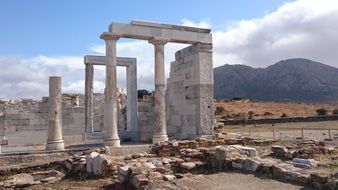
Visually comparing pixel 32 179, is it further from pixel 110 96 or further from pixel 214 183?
pixel 214 183

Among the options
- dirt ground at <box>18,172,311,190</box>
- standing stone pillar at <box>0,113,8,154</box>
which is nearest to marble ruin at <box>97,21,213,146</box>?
dirt ground at <box>18,172,311,190</box>

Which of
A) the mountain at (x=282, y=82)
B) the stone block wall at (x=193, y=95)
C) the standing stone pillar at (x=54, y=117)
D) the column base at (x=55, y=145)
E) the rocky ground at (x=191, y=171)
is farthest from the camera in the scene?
the mountain at (x=282, y=82)

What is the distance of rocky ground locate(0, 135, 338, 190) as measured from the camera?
10.8 m

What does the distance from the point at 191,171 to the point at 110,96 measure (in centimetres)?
631

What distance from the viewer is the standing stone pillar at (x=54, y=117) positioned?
17422 millimetres

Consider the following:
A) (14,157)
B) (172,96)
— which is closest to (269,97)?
(172,96)

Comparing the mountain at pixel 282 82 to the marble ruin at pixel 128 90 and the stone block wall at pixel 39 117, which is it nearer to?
the marble ruin at pixel 128 90

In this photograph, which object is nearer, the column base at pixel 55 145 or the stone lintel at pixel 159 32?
the column base at pixel 55 145

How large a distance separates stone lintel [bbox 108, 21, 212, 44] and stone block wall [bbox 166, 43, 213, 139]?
496 mm

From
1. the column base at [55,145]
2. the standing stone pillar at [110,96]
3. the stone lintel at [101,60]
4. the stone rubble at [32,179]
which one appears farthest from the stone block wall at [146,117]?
the stone rubble at [32,179]

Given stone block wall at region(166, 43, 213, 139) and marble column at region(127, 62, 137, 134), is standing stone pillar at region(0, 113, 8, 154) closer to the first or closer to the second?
marble column at region(127, 62, 137, 134)

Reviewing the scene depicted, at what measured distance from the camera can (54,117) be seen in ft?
58.7

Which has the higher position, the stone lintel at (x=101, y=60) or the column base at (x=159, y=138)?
the stone lintel at (x=101, y=60)

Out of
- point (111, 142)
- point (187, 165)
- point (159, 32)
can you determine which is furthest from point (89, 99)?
point (187, 165)
